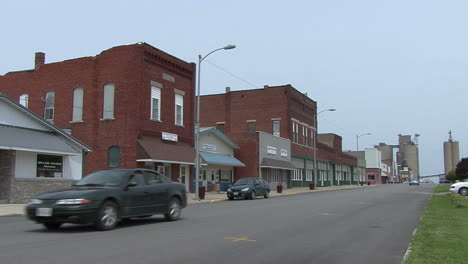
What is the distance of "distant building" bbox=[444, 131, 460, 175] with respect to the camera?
174m

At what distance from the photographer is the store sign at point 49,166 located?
931 inches

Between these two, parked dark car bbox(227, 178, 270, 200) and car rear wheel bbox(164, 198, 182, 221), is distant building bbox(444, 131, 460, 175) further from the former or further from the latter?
car rear wheel bbox(164, 198, 182, 221)

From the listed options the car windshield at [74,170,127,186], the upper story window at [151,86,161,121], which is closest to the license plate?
the car windshield at [74,170,127,186]

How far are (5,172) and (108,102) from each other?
9.75 metres

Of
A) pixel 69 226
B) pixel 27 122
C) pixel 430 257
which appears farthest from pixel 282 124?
pixel 430 257

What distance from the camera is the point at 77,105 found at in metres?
31.8

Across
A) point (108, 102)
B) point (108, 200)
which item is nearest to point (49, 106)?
point (108, 102)


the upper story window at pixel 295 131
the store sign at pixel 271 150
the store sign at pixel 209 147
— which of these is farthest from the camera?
the upper story window at pixel 295 131

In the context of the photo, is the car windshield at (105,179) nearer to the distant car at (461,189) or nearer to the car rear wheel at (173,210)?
the car rear wheel at (173,210)

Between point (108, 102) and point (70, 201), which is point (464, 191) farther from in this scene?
point (70, 201)

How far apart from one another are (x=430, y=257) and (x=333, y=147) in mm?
71393

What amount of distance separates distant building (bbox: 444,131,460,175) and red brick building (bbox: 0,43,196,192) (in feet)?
537

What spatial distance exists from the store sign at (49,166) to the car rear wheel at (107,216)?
13.8 meters

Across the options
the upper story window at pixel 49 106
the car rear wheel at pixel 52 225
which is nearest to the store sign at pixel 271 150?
the upper story window at pixel 49 106
